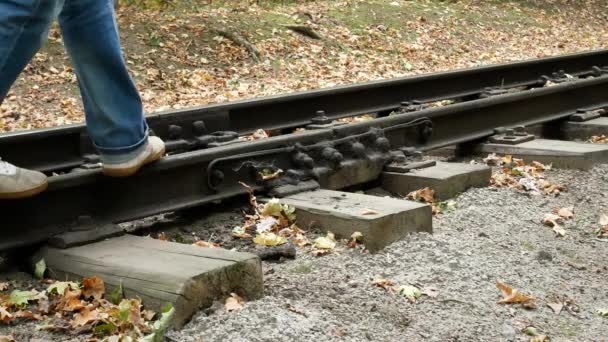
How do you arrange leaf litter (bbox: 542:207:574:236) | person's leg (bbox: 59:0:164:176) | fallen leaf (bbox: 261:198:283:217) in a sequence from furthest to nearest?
leaf litter (bbox: 542:207:574:236), fallen leaf (bbox: 261:198:283:217), person's leg (bbox: 59:0:164:176)

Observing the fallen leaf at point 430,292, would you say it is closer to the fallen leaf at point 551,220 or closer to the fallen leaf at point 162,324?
the fallen leaf at point 162,324

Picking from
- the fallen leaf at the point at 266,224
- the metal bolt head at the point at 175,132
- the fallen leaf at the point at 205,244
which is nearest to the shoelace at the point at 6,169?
the fallen leaf at the point at 205,244

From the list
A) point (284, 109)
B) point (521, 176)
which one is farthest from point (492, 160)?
point (284, 109)

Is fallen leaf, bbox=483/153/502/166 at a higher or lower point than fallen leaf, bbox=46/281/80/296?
lower

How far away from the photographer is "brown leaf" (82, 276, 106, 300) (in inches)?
136

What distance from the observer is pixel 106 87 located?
13.0 feet

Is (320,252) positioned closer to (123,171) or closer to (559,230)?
(123,171)

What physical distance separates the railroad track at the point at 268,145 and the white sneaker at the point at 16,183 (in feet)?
0.37

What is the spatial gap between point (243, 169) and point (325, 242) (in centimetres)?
87

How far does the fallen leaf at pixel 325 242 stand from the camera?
13.8 ft

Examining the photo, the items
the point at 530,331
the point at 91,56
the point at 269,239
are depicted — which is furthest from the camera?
the point at 269,239

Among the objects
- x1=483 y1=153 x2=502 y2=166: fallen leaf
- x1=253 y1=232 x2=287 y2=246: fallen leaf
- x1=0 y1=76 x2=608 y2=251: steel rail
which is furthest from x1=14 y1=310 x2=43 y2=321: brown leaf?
x1=483 y1=153 x2=502 y2=166: fallen leaf

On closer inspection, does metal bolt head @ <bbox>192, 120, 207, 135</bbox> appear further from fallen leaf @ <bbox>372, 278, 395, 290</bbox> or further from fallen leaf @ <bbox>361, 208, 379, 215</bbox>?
fallen leaf @ <bbox>372, 278, 395, 290</bbox>

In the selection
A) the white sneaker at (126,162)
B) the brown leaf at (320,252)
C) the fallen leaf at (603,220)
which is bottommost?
the fallen leaf at (603,220)
